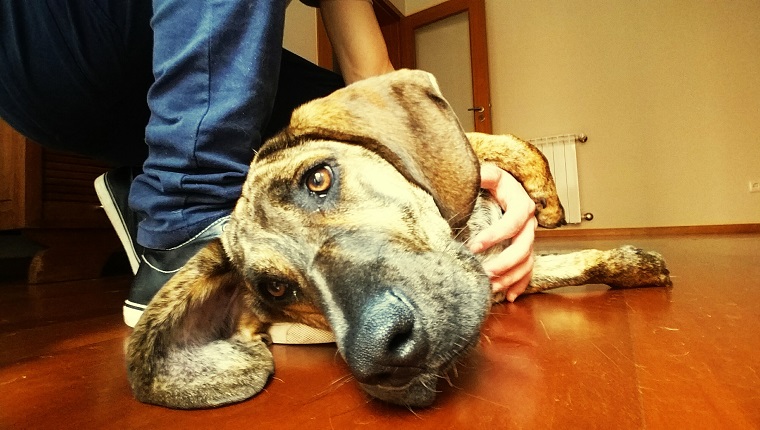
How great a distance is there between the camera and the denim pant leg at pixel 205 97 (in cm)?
131

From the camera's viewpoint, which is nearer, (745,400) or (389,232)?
(745,400)

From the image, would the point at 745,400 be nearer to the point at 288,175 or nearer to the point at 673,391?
the point at 673,391

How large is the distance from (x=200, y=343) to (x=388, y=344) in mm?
702

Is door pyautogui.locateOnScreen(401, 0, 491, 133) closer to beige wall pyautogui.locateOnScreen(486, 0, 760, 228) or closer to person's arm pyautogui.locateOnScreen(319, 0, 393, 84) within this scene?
beige wall pyautogui.locateOnScreen(486, 0, 760, 228)

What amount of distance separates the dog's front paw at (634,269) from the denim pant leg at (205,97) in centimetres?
135

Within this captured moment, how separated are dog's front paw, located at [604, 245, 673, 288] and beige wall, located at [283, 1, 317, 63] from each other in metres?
3.98

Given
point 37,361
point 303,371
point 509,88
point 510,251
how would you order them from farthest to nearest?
1. point 509,88
2. point 510,251
3. point 37,361
4. point 303,371

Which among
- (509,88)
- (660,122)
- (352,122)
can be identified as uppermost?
(509,88)

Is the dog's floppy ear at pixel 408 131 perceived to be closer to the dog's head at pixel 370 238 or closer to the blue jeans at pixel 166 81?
the dog's head at pixel 370 238

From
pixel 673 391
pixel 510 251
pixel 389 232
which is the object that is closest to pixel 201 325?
pixel 389 232

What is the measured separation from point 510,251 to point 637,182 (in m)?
5.88

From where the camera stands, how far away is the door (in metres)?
7.21

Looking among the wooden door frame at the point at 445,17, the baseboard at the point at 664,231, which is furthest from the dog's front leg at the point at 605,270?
the wooden door frame at the point at 445,17

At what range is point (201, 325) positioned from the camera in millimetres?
1299
